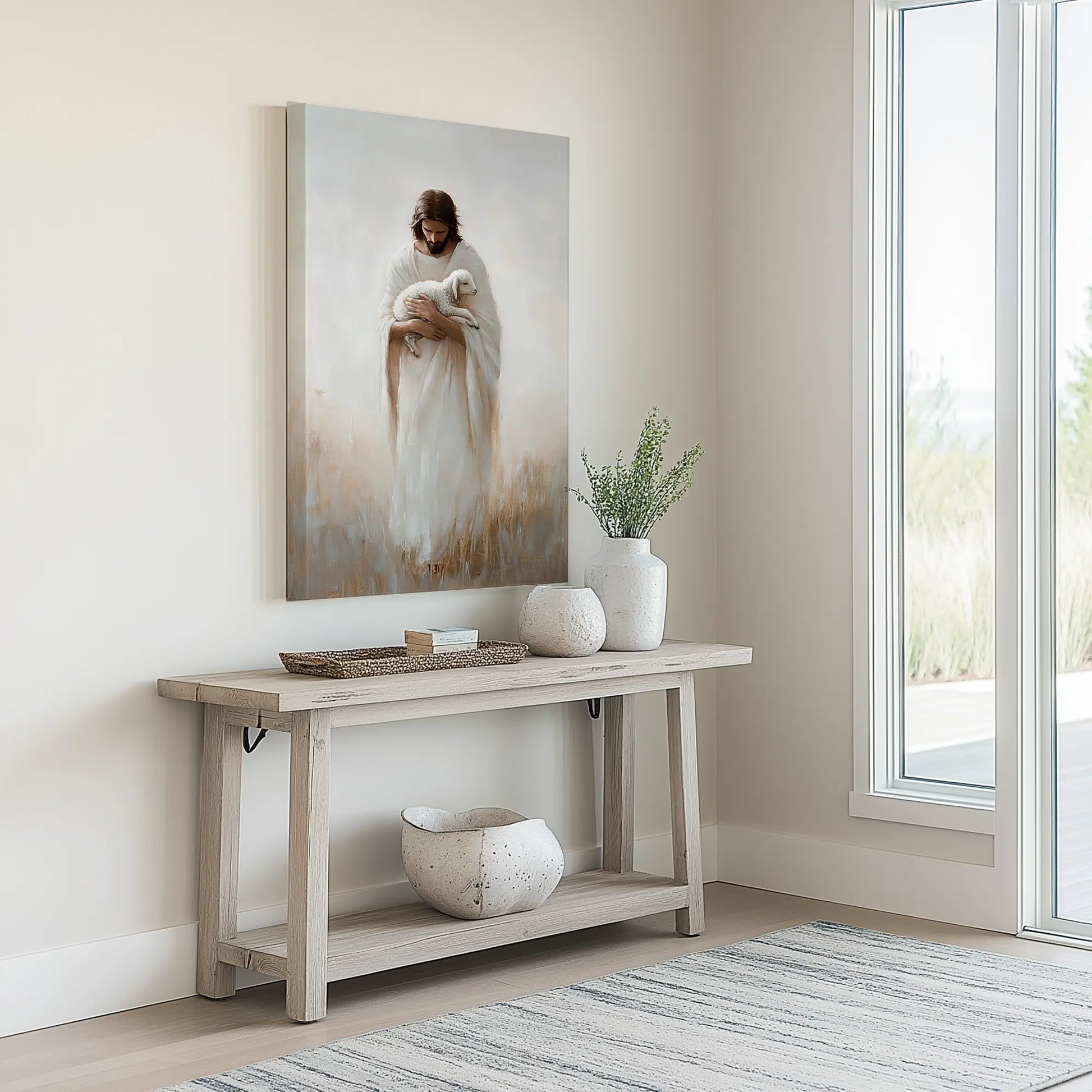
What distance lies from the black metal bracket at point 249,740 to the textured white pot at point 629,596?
925mm

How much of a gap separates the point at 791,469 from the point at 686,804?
1.06 m

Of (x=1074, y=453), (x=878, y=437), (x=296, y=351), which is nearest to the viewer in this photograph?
(x=296, y=351)

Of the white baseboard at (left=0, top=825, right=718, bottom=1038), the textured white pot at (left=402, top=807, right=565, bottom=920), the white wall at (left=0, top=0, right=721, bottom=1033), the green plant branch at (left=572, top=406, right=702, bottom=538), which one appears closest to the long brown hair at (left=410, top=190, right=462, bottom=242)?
the white wall at (left=0, top=0, right=721, bottom=1033)

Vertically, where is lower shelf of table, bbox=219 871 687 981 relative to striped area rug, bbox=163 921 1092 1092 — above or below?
above

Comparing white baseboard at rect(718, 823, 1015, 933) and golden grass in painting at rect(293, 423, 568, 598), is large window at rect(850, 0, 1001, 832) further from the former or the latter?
golden grass in painting at rect(293, 423, 568, 598)

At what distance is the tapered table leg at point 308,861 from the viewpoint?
3.20m

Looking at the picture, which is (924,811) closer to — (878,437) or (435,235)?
(878,437)

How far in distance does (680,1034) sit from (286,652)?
1202mm

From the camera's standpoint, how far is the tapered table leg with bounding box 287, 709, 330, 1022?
3.20m

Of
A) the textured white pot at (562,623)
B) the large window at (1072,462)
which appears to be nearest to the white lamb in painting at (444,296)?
the textured white pot at (562,623)

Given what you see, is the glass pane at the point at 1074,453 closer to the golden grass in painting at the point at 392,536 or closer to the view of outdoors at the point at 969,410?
the view of outdoors at the point at 969,410

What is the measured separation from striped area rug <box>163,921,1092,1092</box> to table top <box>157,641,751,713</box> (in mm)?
676

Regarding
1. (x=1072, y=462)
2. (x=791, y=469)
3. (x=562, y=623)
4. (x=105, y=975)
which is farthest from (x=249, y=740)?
(x=1072, y=462)

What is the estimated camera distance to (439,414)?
12.7 feet
